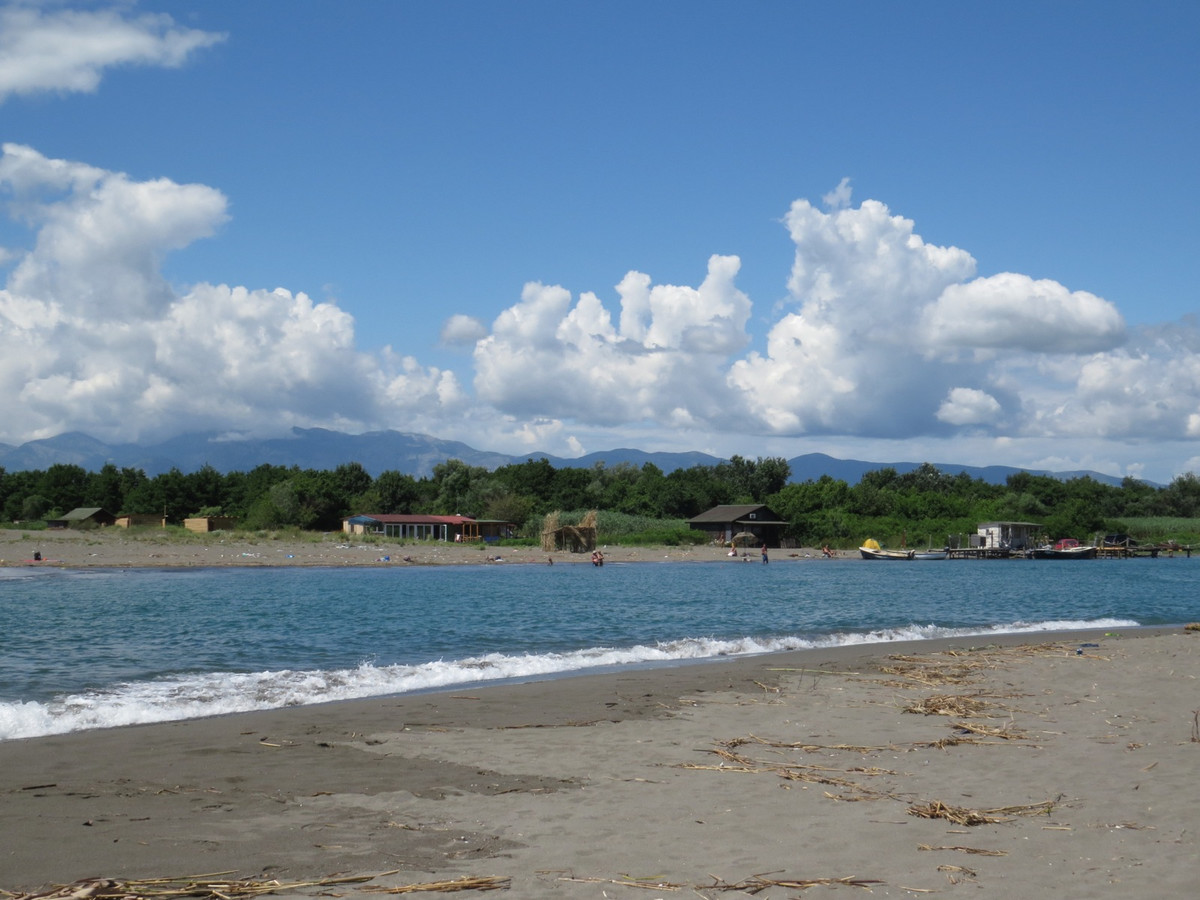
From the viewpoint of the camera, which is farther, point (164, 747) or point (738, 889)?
point (164, 747)

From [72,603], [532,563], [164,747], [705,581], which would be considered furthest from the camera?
[532,563]

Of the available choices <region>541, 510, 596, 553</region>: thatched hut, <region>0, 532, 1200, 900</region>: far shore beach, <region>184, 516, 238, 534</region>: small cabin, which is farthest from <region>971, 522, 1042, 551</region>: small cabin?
<region>0, 532, 1200, 900</region>: far shore beach

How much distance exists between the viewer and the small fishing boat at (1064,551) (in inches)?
4139

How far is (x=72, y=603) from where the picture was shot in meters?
33.6

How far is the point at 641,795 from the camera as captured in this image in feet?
28.6

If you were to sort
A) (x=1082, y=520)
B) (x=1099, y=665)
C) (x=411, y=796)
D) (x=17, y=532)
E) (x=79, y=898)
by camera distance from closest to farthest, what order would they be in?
(x=79, y=898) < (x=411, y=796) < (x=1099, y=665) < (x=17, y=532) < (x=1082, y=520)

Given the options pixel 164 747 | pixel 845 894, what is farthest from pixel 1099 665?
pixel 164 747

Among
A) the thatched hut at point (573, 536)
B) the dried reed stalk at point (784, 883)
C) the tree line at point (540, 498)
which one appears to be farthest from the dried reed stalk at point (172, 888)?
the tree line at point (540, 498)

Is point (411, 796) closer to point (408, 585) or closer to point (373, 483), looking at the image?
point (408, 585)

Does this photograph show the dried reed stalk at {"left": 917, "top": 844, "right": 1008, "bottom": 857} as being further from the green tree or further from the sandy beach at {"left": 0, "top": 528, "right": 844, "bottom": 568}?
the green tree

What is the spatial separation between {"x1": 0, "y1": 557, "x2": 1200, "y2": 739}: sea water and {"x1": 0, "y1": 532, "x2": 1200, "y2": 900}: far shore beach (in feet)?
8.82

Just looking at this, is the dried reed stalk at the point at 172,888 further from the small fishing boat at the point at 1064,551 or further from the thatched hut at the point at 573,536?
the small fishing boat at the point at 1064,551

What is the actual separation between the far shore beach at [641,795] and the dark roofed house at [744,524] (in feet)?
287

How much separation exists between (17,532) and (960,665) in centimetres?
8259
